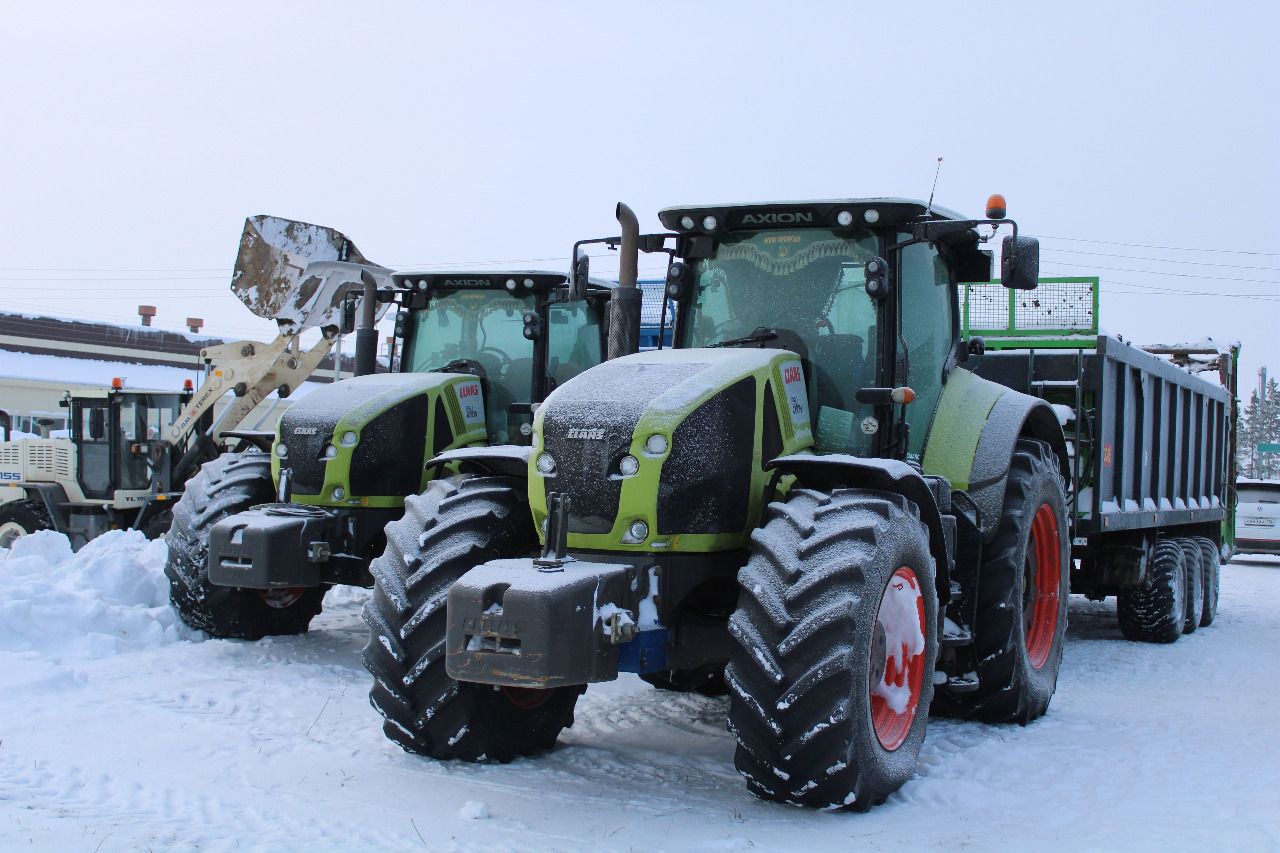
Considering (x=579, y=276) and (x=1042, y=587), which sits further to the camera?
(x=1042, y=587)

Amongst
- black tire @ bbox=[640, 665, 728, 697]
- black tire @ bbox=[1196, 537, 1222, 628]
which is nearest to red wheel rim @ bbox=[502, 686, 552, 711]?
black tire @ bbox=[640, 665, 728, 697]


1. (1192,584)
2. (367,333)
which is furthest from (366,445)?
(1192,584)

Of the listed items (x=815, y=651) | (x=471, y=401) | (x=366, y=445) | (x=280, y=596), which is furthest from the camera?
(x=471, y=401)

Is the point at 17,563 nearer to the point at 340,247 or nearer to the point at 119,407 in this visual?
the point at 340,247

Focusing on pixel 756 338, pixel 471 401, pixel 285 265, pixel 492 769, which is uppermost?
pixel 285 265

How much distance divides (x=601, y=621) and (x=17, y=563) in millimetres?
6406

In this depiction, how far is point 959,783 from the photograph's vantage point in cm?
531

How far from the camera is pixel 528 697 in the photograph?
18.7 feet

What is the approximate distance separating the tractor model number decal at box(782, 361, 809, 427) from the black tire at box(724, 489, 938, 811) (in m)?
0.76

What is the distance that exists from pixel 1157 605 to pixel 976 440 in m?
5.00

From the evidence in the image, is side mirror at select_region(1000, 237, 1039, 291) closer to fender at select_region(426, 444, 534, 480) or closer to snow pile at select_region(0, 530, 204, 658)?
fender at select_region(426, 444, 534, 480)

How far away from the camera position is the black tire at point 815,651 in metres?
4.50

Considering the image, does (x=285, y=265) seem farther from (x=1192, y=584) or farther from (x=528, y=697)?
(x=1192, y=584)

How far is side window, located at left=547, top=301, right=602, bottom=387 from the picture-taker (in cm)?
947
